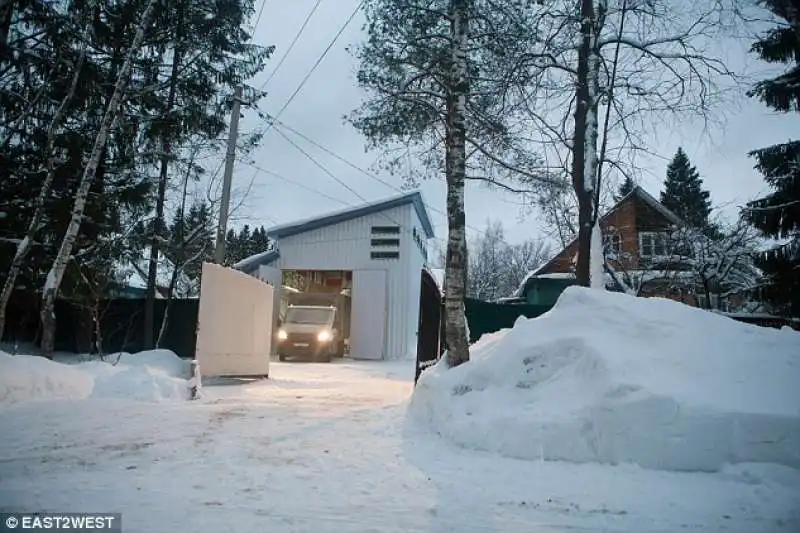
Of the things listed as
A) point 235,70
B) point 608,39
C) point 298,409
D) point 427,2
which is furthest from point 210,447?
point 235,70

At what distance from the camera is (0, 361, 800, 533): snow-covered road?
125 inches

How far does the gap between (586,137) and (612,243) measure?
15.6m

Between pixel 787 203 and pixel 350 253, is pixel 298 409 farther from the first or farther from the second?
pixel 350 253

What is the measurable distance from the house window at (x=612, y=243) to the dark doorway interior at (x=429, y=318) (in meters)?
16.5

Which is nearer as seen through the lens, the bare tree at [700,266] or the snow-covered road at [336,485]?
the snow-covered road at [336,485]

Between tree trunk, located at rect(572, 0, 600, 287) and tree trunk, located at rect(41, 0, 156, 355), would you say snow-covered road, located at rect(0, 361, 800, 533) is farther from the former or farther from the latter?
tree trunk, located at rect(572, 0, 600, 287)

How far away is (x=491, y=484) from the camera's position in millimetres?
3975

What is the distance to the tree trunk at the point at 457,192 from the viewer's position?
23.4ft

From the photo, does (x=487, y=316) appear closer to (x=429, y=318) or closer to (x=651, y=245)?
(x=429, y=318)

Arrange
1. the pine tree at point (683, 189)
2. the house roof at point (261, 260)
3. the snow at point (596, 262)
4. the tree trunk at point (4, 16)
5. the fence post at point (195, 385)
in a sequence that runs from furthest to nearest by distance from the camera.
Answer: the pine tree at point (683, 189) → the house roof at point (261, 260) → the snow at point (596, 262) → the fence post at point (195, 385) → the tree trunk at point (4, 16)

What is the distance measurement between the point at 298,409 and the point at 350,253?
17.6 metres

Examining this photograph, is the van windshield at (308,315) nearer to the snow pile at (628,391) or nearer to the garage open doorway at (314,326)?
the garage open doorway at (314,326)

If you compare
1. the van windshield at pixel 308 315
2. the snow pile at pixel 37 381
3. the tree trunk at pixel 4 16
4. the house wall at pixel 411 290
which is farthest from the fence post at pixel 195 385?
the house wall at pixel 411 290

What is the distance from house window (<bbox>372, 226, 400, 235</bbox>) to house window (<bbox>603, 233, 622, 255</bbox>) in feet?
33.4
